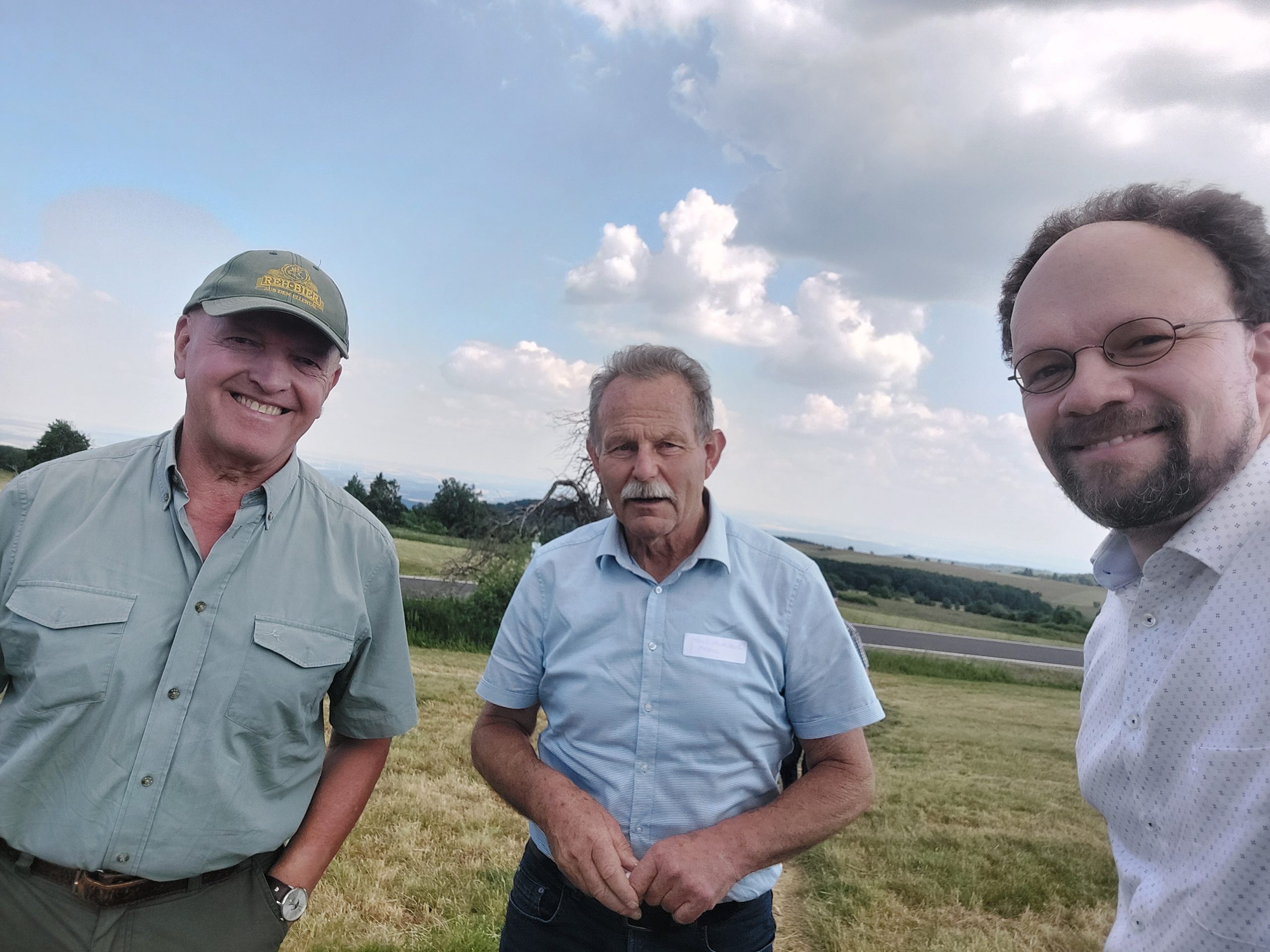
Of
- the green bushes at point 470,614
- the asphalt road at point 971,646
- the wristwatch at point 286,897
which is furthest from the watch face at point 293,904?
the asphalt road at point 971,646

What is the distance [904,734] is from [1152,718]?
35.3ft

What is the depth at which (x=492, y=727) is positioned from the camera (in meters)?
2.62

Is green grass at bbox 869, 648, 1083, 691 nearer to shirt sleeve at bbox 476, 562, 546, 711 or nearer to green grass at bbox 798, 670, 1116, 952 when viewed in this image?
green grass at bbox 798, 670, 1116, 952

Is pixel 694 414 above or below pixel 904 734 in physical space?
above

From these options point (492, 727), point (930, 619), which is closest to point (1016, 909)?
point (492, 727)

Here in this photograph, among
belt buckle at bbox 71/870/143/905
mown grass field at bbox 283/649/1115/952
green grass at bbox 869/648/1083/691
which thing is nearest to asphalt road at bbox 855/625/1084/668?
green grass at bbox 869/648/1083/691

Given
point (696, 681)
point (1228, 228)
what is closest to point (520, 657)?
point (696, 681)

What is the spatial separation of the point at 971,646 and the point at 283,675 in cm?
3273

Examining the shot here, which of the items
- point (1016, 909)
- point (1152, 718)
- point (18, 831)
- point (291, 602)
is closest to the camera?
point (1152, 718)

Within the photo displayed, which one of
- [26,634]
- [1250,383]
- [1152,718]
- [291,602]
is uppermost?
[1250,383]

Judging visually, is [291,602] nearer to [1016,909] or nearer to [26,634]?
[26,634]

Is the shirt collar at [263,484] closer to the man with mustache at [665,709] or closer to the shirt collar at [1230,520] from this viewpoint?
the man with mustache at [665,709]

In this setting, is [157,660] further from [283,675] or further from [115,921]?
[115,921]

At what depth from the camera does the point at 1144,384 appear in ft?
5.66
